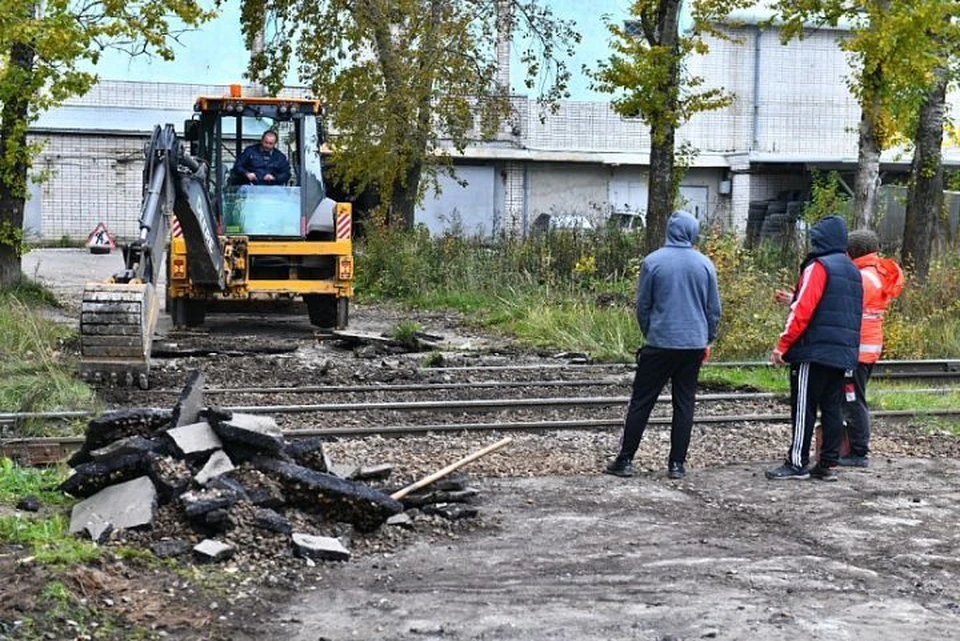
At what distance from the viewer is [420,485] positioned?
8.37 m

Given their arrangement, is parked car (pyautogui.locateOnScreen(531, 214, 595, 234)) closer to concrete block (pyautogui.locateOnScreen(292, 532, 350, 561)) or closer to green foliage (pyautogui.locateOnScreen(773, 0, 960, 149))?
green foliage (pyautogui.locateOnScreen(773, 0, 960, 149))

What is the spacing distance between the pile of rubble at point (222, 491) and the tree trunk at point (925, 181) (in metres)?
15.6

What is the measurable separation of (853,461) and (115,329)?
636cm

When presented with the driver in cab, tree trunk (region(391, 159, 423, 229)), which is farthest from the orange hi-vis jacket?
tree trunk (region(391, 159, 423, 229))

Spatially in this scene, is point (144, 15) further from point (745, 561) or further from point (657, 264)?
point (745, 561)

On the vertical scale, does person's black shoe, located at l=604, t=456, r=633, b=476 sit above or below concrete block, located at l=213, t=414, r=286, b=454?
below

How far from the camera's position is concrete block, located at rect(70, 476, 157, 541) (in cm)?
733

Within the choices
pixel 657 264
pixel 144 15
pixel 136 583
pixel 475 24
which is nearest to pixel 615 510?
pixel 657 264

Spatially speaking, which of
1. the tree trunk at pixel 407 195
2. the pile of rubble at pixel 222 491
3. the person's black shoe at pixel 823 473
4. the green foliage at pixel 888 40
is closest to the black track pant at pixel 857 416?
the person's black shoe at pixel 823 473

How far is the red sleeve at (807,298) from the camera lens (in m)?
9.80

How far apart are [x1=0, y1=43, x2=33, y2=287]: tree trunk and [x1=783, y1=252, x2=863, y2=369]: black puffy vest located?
13.4 metres

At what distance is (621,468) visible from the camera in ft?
32.6

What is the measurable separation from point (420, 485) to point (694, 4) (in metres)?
15.1

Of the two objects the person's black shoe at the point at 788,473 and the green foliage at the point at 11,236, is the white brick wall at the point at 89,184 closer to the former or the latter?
the green foliage at the point at 11,236
